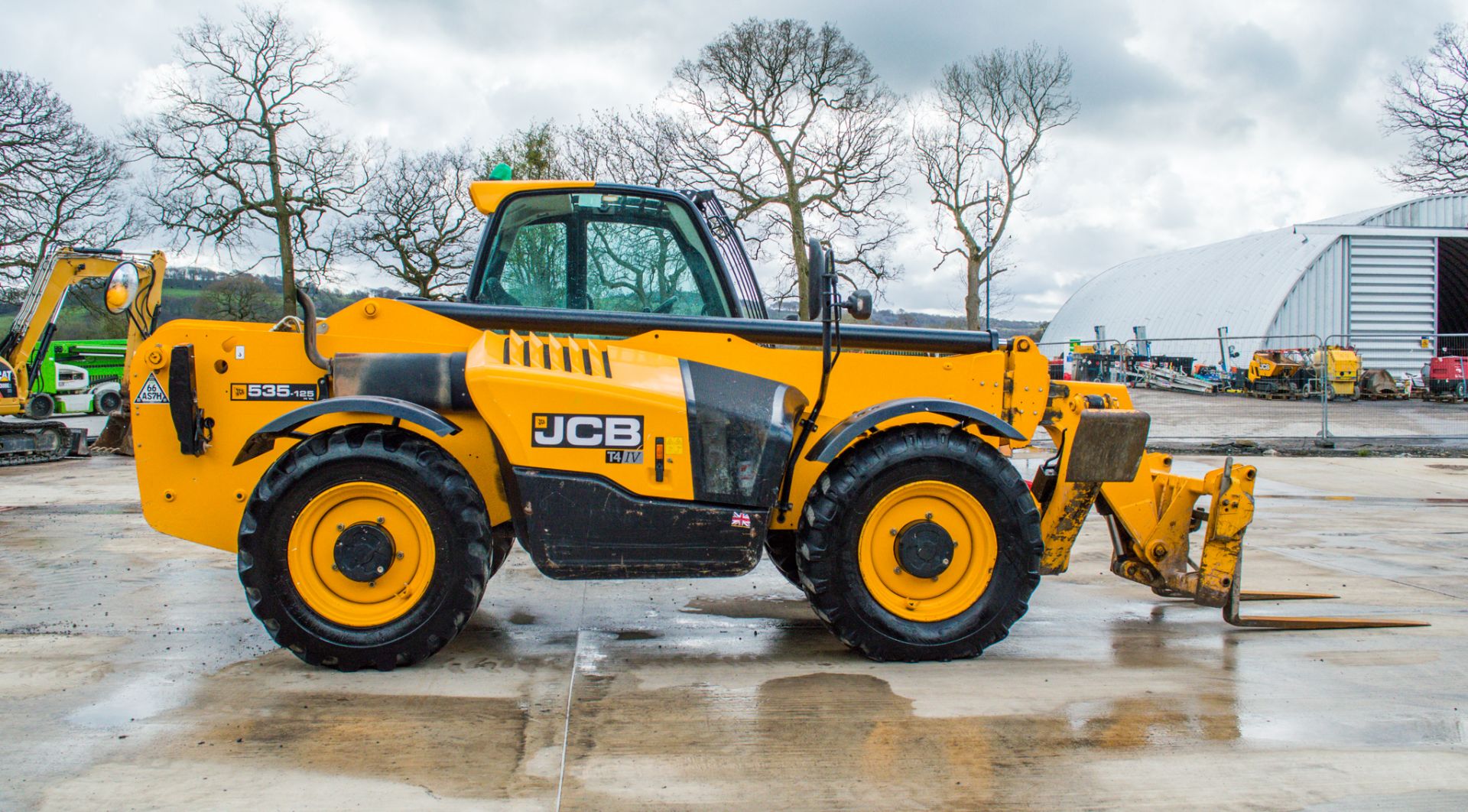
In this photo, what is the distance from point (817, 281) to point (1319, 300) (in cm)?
3341

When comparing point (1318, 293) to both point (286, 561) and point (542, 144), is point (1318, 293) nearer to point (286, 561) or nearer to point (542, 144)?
point (542, 144)

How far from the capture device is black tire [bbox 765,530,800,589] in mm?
4548

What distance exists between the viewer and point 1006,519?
4.10 metres

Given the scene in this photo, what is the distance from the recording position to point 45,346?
1409cm

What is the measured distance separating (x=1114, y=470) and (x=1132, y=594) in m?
1.47

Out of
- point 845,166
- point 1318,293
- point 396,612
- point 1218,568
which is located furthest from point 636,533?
point 1318,293

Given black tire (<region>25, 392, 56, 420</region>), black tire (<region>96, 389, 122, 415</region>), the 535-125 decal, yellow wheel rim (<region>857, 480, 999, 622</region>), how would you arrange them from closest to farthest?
yellow wheel rim (<region>857, 480, 999, 622</region>) → the 535-125 decal → black tire (<region>25, 392, 56, 420</region>) → black tire (<region>96, 389, 122, 415</region>)

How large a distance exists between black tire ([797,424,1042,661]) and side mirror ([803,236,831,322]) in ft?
2.03

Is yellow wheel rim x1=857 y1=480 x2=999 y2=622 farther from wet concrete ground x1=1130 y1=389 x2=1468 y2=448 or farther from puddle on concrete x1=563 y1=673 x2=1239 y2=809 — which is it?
wet concrete ground x1=1130 y1=389 x2=1468 y2=448

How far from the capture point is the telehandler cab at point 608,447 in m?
3.88

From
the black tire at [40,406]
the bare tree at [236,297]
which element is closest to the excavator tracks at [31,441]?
the black tire at [40,406]

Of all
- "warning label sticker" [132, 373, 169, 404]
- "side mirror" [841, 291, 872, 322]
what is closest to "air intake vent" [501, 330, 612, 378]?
"side mirror" [841, 291, 872, 322]

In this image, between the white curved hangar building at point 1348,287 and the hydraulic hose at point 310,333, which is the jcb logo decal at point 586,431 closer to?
the hydraulic hose at point 310,333

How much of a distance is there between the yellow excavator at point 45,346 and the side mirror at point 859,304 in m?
11.3
